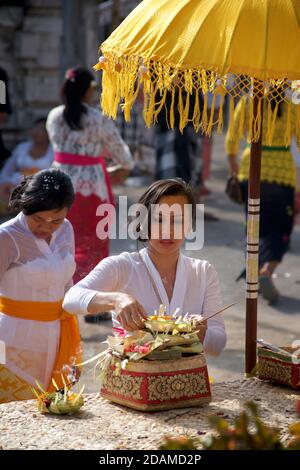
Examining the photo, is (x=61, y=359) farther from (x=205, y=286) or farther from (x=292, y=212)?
(x=292, y=212)

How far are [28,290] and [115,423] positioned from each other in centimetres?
129

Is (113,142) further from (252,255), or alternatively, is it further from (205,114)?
(205,114)

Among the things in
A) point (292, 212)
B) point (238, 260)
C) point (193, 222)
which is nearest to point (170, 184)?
point (193, 222)

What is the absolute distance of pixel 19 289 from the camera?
4301mm

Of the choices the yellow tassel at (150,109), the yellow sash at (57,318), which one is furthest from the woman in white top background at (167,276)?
the yellow sash at (57,318)

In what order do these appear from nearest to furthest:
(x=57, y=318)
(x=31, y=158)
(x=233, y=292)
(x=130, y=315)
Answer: (x=130, y=315), (x=57, y=318), (x=233, y=292), (x=31, y=158)

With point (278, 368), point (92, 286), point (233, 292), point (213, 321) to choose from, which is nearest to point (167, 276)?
point (213, 321)

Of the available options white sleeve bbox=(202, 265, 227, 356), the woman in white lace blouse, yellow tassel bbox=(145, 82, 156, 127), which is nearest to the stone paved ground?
the woman in white lace blouse

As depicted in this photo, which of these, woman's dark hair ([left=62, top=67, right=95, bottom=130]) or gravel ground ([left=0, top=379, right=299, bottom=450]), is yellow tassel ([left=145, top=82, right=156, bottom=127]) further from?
woman's dark hair ([left=62, top=67, right=95, bottom=130])

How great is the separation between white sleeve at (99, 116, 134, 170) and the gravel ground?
12.8ft

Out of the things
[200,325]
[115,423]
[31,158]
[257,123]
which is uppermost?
[257,123]

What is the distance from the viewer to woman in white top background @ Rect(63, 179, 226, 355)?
3.80 meters

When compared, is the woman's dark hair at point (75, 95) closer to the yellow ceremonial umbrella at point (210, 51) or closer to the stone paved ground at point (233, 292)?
the stone paved ground at point (233, 292)

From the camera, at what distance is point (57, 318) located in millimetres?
4426
